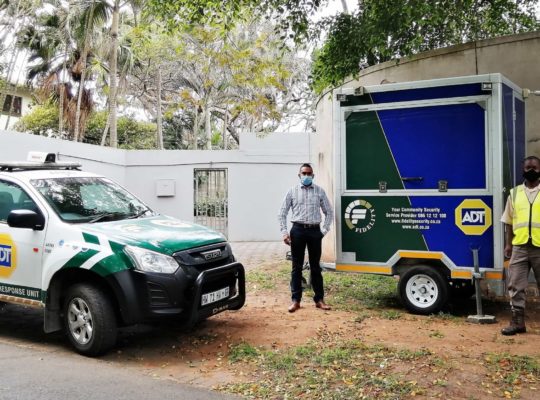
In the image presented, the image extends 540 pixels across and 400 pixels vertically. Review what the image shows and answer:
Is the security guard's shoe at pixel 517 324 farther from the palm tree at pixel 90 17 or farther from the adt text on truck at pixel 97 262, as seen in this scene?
the palm tree at pixel 90 17

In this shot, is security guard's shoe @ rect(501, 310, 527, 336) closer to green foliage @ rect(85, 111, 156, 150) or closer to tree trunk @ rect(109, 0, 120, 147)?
tree trunk @ rect(109, 0, 120, 147)

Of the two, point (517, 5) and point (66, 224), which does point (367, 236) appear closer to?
point (66, 224)

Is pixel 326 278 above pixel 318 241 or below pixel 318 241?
below

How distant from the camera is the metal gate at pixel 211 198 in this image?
16438 mm

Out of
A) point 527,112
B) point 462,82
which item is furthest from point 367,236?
point 527,112

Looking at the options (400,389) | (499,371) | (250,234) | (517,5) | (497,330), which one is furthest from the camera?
(250,234)

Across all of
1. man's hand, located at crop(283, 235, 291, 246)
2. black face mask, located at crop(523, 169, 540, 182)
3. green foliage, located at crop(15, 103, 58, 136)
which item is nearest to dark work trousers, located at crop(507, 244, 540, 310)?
black face mask, located at crop(523, 169, 540, 182)

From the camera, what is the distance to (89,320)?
532 cm

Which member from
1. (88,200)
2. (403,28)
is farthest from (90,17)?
(88,200)

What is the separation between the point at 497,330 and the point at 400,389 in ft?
7.67

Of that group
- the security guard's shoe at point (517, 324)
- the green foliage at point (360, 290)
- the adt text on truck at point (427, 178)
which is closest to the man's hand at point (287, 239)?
the adt text on truck at point (427, 178)

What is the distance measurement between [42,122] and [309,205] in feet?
68.6

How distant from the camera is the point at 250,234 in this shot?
16.2 meters

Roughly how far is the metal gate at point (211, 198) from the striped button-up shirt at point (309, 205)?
9.34 m
